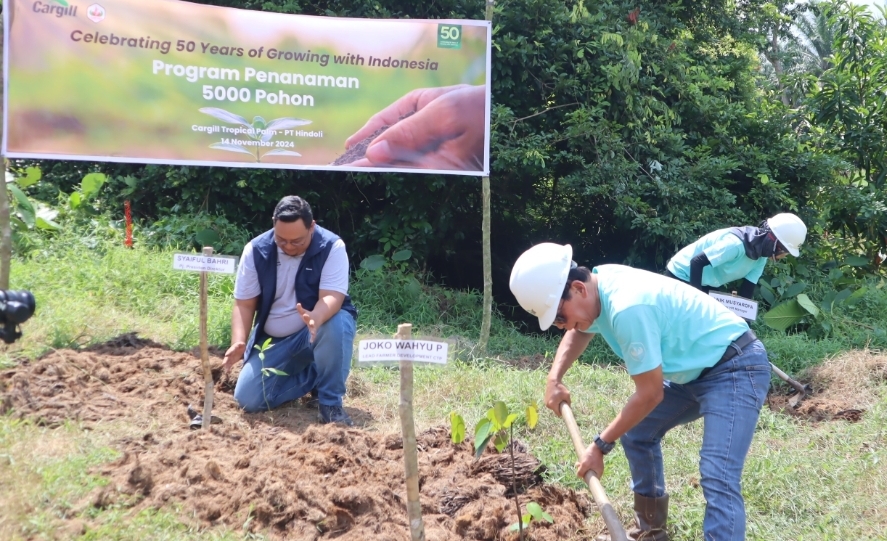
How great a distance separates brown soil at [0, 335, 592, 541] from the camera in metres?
3.46

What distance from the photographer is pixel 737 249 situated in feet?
18.5

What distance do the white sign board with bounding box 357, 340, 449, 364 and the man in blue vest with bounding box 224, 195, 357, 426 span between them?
179cm

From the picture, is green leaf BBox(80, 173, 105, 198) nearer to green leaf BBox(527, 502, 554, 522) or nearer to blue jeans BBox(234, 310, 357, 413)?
blue jeans BBox(234, 310, 357, 413)

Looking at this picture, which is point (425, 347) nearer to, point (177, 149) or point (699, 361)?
point (699, 361)

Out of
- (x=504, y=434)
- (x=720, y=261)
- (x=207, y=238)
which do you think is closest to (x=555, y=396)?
(x=504, y=434)

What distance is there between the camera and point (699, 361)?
3.16 m

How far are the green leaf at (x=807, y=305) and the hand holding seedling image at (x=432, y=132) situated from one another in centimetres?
387

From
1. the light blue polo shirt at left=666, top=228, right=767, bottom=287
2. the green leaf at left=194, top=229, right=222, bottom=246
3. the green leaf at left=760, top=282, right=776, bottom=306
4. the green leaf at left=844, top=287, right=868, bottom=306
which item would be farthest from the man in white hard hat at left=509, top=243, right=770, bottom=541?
the green leaf at left=844, top=287, right=868, bottom=306

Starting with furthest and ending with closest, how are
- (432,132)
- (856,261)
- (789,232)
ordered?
(856,261)
(432,132)
(789,232)

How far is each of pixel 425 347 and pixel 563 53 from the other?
21.3 feet

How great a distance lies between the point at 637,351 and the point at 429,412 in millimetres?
2532

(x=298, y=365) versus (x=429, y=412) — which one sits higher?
(x=298, y=365)

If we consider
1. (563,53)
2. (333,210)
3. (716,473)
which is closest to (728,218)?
(563,53)

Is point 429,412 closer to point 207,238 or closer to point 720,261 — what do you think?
point 720,261
